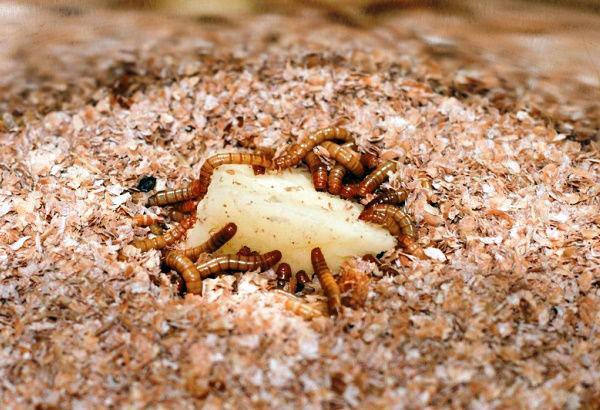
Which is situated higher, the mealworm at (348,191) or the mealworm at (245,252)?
the mealworm at (348,191)

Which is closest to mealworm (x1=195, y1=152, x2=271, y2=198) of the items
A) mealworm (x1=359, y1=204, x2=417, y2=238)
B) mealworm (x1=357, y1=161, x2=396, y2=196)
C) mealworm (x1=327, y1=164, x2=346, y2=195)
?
mealworm (x1=327, y1=164, x2=346, y2=195)

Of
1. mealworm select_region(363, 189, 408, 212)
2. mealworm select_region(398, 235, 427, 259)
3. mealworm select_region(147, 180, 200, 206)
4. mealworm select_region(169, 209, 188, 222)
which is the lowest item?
mealworm select_region(169, 209, 188, 222)

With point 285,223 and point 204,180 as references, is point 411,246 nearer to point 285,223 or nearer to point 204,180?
point 285,223

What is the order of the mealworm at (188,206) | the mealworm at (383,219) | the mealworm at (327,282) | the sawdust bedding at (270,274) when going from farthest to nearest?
1. the mealworm at (188,206)
2. the mealworm at (383,219)
3. the mealworm at (327,282)
4. the sawdust bedding at (270,274)

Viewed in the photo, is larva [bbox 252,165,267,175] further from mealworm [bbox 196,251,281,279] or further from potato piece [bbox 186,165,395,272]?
mealworm [bbox 196,251,281,279]

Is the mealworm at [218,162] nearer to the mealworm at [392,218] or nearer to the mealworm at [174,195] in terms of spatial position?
the mealworm at [174,195]

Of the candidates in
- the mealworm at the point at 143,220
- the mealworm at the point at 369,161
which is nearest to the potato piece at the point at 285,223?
the mealworm at the point at 143,220
